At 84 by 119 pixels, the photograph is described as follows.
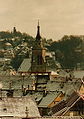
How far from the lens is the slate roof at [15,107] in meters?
32.9

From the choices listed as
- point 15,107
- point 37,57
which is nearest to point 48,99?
point 15,107

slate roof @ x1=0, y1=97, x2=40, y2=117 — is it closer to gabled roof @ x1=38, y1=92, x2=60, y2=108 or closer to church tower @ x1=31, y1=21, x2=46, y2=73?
gabled roof @ x1=38, y1=92, x2=60, y2=108

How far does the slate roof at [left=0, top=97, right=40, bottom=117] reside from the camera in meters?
32.9

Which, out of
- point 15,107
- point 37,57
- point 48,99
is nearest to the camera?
point 15,107

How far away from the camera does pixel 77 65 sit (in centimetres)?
17250

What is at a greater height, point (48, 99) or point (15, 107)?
point (15, 107)

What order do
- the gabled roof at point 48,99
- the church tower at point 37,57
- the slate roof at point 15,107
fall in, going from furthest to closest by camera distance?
1. the church tower at point 37,57
2. the gabled roof at point 48,99
3. the slate roof at point 15,107

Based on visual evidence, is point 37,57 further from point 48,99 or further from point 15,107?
point 15,107

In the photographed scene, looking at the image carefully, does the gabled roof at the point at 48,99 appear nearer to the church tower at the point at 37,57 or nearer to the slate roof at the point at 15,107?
the slate roof at the point at 15,107

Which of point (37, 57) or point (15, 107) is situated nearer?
point (15, 107)

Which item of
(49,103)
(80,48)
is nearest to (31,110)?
(49,103)

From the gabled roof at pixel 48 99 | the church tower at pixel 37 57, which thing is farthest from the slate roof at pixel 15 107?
the church tower at pixel 37 57

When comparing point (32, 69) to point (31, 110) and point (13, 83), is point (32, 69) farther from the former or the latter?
point (31, 110)

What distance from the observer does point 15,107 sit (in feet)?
110
